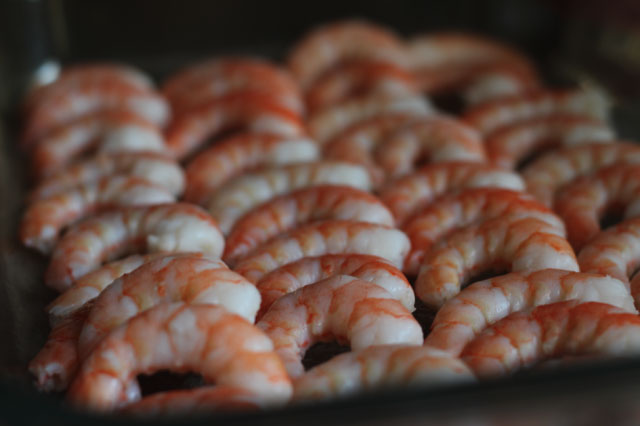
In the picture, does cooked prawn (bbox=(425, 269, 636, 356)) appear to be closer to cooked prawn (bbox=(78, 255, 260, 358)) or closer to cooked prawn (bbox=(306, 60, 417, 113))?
cooked prawn (bbox=(78, 255, 260, 358))

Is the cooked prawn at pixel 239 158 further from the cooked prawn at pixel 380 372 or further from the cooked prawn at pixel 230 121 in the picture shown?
the cooked prawn at pixel 380 372

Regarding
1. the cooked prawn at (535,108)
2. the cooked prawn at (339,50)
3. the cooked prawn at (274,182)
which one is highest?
the cooked prawn at (339,50)

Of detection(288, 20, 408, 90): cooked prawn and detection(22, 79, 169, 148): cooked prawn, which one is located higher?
detection(288, 20, 408, 90): cooked prawn

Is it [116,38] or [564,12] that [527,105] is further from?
[116,38]

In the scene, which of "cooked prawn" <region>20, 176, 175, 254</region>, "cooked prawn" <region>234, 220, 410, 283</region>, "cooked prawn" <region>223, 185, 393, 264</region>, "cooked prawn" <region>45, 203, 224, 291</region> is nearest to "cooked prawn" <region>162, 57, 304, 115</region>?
"cooked prawn" <region>20, 176, 175, 254</region>

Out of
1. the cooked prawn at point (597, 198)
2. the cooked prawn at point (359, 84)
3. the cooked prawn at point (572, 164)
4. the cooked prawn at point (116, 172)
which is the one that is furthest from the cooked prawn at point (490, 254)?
the cooked prawn at point (359, 84)

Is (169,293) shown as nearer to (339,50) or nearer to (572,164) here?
(572,164)

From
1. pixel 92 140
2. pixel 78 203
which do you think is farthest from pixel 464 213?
pixel 92 140
